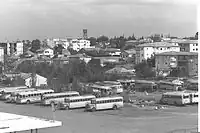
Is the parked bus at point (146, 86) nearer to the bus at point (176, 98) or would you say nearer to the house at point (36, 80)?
the bus at point (176, 98)

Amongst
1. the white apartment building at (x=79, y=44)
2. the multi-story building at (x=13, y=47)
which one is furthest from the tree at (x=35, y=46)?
the white apartment building at (x=79, y=44)

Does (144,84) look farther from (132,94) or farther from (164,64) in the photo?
(164,64)

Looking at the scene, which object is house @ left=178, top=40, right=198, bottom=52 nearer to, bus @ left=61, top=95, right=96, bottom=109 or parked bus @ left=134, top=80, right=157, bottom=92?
parked bus @ left=134, top=80, right=157, bottom=92

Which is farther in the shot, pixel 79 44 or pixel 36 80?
pixel 79 44

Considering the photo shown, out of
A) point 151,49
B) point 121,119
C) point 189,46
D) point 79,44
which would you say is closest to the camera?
point 121,119

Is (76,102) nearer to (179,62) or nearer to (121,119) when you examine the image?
(121,119)

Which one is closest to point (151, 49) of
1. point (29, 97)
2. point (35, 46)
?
point (29, 97)

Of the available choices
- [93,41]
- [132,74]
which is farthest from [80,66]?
[93,41]
